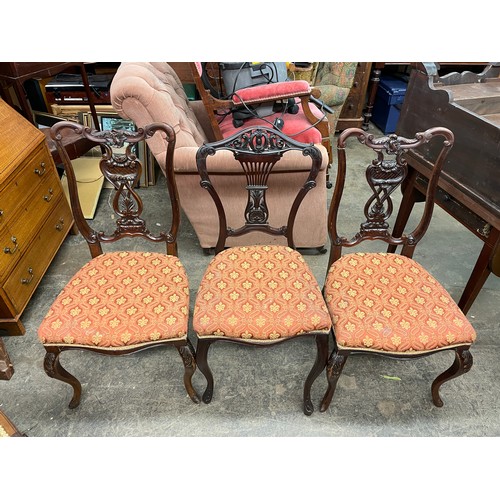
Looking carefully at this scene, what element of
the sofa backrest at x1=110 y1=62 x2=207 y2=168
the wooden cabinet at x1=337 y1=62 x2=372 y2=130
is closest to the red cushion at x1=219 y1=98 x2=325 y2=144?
the sofa backrest at x1=110 y1=62 x2=207 y2=168

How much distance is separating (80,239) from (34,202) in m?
0.60

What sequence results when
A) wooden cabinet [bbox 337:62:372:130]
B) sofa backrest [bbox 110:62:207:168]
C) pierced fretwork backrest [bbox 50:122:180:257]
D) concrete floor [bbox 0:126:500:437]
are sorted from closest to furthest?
pierced fretwork backrest [bbox 50:122:180:257]
concrete floor [bbox 0:126:500:437]
sofa backrest [bbox 110:62:207:168]
wooden cabinet [bbox 337:62:372:130]

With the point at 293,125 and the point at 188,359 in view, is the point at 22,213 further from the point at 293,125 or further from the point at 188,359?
the point at 293,125

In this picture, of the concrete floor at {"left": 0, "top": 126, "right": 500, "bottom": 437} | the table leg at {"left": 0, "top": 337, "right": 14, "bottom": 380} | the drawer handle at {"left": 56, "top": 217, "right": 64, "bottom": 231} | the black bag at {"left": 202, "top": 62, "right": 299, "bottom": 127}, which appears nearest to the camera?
the concrete floor at {"left": 0, "top": 126, "right": 500, "bottom": 437}

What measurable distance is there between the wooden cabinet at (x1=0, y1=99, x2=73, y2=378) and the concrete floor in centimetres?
23

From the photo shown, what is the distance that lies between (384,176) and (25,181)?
5.97ft

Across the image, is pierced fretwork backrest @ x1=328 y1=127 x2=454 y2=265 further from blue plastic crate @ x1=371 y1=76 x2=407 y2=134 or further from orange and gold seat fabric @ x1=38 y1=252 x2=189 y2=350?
blue plastic crate @ x1=371 y1=76 x2=407 y2=134

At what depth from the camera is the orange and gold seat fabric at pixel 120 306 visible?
50.0 inches

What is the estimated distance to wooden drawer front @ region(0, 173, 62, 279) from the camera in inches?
66.7

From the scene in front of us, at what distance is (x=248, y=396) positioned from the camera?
1.63 metres

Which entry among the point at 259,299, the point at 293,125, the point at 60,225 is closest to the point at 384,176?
the point at 259,299

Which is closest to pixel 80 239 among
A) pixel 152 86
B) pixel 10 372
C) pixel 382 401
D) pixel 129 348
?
pixel 10 372

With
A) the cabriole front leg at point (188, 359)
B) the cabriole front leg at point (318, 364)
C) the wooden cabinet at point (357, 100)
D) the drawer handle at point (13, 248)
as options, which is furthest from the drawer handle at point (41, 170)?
the wooden cabinet at point (357, 100)

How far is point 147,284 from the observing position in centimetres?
145
